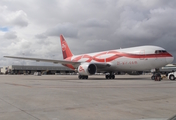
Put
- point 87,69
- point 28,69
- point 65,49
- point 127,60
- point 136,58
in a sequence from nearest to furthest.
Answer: point 136,58 < point 127,60 < point 87,69 < point 65,49 < point 28,69

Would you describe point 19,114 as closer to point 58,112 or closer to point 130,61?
point 58,112

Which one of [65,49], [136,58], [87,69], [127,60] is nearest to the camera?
[136,58]

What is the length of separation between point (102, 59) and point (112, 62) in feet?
7.24

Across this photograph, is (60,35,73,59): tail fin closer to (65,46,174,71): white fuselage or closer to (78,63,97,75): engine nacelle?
(65,46,174,71): white fuselage

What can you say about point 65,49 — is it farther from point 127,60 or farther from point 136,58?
point 136,58

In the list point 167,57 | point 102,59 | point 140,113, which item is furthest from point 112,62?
point 140,113

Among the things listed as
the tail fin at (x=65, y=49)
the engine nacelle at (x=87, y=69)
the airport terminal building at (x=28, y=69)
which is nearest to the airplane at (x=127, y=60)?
the engine nacelle at (x=87, y=69)

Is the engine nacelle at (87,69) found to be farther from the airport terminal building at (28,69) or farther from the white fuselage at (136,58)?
the airport terminal building at (28,69)

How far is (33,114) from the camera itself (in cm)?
573

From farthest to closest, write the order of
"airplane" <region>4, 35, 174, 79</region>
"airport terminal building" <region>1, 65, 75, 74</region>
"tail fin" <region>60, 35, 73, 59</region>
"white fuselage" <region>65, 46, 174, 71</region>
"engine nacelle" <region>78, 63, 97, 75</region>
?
"airport terminal building" <region>1, 65, 75, 74</region>
"tail fin" <region>60, 35, 73, 59</region>
"engine nacelle" <region>78, 63, 97, 75</region>
"airplane" <region>4, 35, 174, 79</region>
"white fuselage" <region>65, 46, 174, 71</region>

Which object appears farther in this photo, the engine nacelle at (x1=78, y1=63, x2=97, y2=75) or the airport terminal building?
the airport terminal building

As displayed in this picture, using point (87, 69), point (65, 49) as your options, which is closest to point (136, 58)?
point (87, 69)

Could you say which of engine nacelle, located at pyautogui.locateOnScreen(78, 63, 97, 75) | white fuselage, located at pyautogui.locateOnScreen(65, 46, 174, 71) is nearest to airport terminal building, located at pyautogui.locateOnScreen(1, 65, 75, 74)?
engine nacelle, located at pyautogui.locateOnScreen(78, 63, 97, 75)

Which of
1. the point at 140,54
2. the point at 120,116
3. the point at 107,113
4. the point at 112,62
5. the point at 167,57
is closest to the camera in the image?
the point at 120,116
